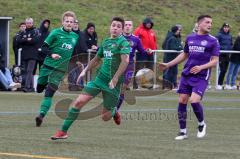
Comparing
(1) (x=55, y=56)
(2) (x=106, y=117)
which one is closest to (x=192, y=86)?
(2) (x=106, y=117)

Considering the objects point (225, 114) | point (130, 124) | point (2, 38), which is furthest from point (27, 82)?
point (130, 124)

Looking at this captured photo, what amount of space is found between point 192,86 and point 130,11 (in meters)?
34.8

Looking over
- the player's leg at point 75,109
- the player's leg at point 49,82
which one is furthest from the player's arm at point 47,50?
the player's leg at point 75,109

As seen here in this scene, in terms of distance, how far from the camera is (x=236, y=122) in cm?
1525

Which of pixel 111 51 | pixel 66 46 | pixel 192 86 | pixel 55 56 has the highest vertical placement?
pixel 111 51

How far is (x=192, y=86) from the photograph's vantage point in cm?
1215

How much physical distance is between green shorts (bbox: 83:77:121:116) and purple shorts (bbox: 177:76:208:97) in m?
1.13

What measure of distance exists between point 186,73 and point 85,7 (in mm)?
34025

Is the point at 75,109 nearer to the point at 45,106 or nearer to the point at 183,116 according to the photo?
the point at 183,116

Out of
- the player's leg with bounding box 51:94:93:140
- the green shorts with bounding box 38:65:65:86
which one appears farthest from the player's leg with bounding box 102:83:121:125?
the green shorts with bounding box 38:65:65:86

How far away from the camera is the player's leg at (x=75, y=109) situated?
1133 cm

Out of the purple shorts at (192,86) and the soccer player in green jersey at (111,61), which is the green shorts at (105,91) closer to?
the soccer player in green jersey at (111,61)

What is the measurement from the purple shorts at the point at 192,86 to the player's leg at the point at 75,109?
1.28 metres

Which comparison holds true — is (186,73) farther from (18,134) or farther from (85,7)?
(85,7)
